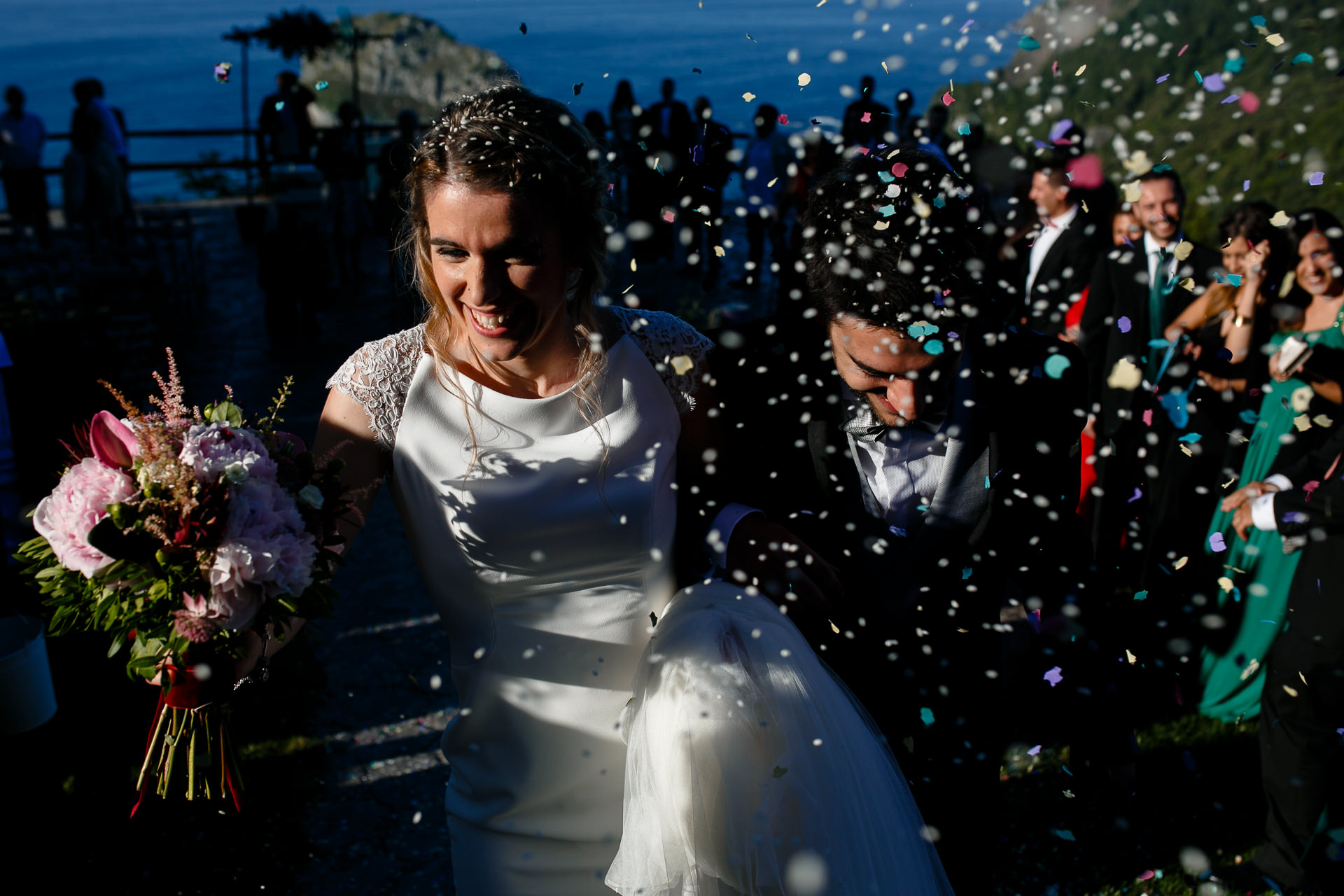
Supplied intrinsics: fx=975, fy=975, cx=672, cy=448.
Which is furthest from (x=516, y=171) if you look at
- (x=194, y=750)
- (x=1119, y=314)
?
(x=1119, y=314)

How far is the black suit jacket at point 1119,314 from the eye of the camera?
4.21 meters

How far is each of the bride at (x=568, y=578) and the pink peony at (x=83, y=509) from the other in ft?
1.31

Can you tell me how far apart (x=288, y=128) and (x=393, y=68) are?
226 cm

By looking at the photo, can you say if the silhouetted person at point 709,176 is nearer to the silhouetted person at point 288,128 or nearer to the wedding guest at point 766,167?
the wedding guest at point 766,167

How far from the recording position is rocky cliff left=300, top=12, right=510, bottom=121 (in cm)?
1015

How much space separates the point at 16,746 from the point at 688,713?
2488 mm

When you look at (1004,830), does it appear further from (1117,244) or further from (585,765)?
(1117,244)

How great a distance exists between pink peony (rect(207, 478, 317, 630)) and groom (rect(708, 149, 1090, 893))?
0.86 m

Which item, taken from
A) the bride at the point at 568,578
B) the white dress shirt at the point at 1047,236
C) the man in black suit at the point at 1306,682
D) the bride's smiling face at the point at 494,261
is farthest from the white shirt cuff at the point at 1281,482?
the bride's smiling face at the point at 494,261

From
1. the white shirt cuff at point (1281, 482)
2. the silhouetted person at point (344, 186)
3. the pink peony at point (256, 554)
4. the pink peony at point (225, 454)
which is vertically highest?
the pink peony at point (225, 454)

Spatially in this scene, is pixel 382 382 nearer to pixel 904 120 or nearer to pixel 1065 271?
pixel 1065 271

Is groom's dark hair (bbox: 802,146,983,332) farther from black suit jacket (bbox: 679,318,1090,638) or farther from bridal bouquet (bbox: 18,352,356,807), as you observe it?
bridal bouquet (bbox: 18,352,356,807)

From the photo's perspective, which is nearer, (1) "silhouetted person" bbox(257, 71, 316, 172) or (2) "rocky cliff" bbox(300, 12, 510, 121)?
(2) "rocky cliff" bbox(300, 12, 510, 121)

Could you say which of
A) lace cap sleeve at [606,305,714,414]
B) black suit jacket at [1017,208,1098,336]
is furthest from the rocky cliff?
lace cap sleeve at [606,305,714,414]
